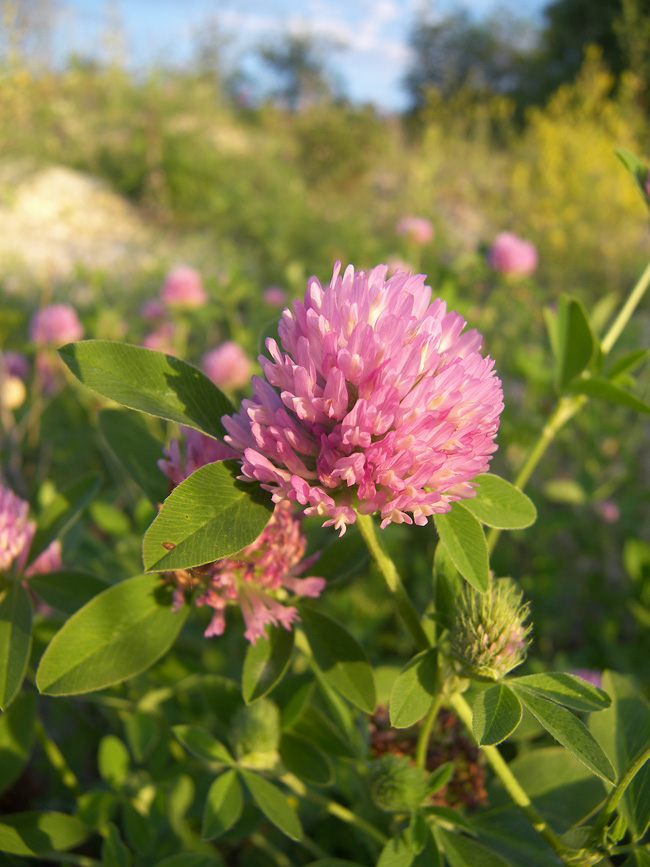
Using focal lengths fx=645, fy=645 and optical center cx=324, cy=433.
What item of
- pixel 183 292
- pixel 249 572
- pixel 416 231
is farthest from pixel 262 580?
pixel 416 231

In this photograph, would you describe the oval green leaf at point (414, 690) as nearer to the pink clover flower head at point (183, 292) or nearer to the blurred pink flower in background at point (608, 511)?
the blurred pink flower in background at point (608, 511)

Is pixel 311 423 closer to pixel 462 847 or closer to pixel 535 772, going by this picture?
pixel 462 847

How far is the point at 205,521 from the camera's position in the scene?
2.11ft

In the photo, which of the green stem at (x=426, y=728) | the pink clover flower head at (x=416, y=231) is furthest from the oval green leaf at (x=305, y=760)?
the pink clover flower head at (x=416, y=231)

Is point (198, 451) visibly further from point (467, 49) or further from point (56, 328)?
point (467, 49)

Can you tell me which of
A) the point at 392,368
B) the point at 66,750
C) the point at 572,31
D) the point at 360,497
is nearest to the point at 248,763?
the point at 360,497

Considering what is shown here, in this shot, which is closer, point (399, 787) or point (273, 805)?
point (399, 787)

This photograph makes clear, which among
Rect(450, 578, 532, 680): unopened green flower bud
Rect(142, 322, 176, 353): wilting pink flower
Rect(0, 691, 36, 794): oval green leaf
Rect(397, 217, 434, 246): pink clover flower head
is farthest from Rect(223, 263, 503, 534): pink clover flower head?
Rect(397, 217, 434, 246): pink clover flower head

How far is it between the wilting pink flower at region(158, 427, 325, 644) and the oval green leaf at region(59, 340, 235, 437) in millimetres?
45

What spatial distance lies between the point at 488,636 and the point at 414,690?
0.11 meters

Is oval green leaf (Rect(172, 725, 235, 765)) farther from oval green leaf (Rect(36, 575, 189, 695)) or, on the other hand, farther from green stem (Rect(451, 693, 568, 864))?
green stem (Rect(451, 693, 568, 864))

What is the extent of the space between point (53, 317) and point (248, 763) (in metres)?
2.36

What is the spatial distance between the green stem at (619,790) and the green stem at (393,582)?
22cm

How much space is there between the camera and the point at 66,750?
1.46 m
